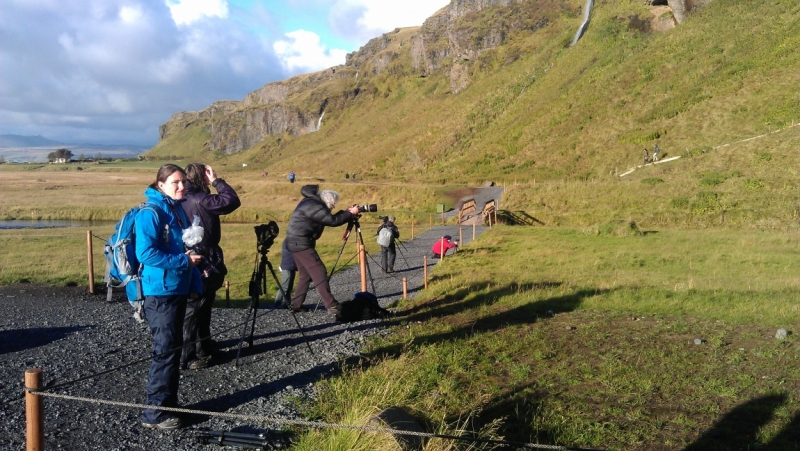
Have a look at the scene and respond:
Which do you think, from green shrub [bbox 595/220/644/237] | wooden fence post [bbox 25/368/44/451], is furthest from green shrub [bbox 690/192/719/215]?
wooden fence post [bbox 25/368/44/451]

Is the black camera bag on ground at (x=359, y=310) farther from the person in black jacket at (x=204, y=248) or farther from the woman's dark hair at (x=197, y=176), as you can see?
the woman's dark hair at (x=197, y=176)

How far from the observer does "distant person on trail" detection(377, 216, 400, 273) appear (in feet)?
49.1

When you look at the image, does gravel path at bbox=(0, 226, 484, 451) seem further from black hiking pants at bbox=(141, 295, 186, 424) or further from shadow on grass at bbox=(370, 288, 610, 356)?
shadow on grass at bbox=(370, 288, 610, 356)

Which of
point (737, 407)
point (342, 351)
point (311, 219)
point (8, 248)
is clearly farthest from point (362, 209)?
point (8, 248)

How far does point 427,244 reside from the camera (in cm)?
2238

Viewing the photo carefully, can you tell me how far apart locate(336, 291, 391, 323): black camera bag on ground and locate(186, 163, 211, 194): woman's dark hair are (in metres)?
3.25

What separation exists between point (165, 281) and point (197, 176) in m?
2.15

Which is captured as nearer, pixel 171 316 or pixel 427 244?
pixel 171 316

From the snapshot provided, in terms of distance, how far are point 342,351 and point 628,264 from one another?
1157cm

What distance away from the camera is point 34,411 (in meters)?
3.54

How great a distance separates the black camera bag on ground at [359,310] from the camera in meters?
9.23

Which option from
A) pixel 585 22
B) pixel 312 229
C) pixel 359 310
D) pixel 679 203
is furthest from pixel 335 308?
pixel 585 22

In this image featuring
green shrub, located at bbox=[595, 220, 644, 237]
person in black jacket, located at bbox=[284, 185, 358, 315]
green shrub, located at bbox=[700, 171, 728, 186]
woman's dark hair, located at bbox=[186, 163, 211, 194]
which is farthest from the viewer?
green shrub, located at bbox=[700, 171, 728, 186]

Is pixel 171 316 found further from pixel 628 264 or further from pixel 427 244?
pixel 427 244
